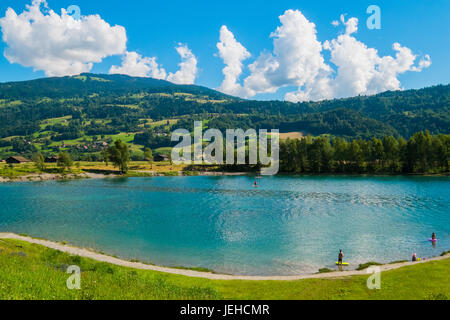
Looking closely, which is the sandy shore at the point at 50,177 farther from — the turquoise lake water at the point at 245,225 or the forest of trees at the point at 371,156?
the forest of trees at the point at 371,156

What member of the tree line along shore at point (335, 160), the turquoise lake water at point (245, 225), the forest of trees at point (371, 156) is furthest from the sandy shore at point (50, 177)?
the forest of trees at point (371, 156)

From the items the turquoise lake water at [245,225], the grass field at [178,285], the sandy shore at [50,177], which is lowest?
the turquoise lake water at [245,225]

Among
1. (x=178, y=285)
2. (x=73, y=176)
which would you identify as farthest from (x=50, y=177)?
(x=178, y=285)

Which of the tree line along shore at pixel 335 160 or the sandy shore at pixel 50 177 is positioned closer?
the sandy shore at pixel 50 177

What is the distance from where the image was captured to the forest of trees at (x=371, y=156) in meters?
152

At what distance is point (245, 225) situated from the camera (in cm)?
5762

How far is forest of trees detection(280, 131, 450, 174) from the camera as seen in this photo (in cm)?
15162

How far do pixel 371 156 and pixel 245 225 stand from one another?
133713 mm

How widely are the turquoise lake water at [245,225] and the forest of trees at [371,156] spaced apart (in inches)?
2553

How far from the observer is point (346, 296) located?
21281mm

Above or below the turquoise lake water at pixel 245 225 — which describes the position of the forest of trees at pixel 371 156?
above

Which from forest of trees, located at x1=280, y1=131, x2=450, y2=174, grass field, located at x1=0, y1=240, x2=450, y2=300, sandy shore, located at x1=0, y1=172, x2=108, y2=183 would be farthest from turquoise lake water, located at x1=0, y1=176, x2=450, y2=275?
forest of trees, located at x1=280, y1=131, x2=450, y2=174

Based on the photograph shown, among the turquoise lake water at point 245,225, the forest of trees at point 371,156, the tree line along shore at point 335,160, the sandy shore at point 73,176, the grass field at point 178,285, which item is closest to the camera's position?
the grass field at point 178,285
